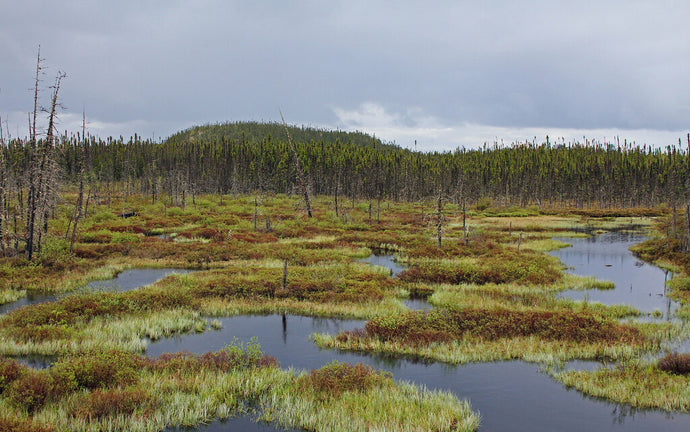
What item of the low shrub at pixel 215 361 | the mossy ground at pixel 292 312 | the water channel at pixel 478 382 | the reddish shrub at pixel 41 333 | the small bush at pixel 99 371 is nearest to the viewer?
the mossy ground at pixel 292 312

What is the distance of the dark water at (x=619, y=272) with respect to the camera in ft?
80.8

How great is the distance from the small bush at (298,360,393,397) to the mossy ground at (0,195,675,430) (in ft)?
1.08

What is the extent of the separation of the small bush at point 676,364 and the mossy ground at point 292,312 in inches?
63.0

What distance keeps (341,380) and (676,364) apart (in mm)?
10632

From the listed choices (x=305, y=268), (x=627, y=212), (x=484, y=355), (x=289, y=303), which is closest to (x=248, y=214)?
(x=305, y=268)

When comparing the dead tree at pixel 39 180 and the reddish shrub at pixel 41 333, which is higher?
the dead tree at pixel 39 180

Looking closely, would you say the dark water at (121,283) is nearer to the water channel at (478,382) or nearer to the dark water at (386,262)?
the water channel at (478,382)

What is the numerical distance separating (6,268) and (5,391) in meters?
20.4

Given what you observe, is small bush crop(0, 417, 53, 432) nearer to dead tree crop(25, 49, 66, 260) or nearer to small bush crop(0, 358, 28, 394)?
small bush crop(0, 358, 28, 394)

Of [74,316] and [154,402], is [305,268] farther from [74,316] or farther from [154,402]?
[154,402]

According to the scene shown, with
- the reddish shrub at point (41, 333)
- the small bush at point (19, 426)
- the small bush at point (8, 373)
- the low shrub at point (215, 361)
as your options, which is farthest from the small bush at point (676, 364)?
the reddish shrub at point (41, 333)

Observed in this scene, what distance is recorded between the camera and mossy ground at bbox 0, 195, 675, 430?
11641mm

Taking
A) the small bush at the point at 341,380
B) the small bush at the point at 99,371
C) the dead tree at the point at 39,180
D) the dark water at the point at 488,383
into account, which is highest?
the dead tree at the point at 39,180

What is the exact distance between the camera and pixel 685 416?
38.6 feet
